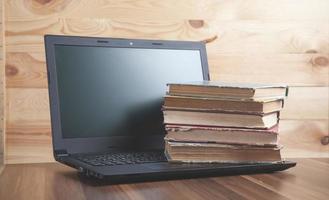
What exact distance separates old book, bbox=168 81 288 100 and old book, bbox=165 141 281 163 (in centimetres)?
10

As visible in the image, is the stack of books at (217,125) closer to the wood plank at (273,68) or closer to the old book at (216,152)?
the old book at (216,152)

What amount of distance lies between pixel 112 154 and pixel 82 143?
69 millimetres

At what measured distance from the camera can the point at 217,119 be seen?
0.88m

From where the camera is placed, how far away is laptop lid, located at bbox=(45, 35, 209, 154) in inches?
37.4

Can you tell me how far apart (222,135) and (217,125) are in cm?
2

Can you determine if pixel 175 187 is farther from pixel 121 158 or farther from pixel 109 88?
pixel 109 88

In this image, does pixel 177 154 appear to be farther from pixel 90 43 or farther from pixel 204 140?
pixel 90 43

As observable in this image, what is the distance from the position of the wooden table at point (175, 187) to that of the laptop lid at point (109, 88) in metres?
0.10

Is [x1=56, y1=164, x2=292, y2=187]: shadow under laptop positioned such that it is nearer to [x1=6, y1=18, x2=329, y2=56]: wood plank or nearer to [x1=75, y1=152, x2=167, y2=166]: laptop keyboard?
[x1=75, y1=152, x2=167, y2=166]: laptop keyboard

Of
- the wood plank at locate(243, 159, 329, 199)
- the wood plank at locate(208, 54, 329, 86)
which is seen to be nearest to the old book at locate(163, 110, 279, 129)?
the wood plank at locate(243, 159, 329, 199)

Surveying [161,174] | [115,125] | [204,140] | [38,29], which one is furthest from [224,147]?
[38,29]

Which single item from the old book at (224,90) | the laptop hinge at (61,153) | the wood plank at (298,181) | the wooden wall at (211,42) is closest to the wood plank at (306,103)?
the wooden wall at (211,42)

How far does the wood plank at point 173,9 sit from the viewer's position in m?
1.11

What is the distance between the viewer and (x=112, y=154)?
0.94 meters
